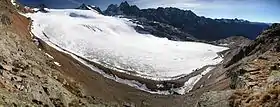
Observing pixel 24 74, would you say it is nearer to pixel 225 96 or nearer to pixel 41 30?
pixel 225 96

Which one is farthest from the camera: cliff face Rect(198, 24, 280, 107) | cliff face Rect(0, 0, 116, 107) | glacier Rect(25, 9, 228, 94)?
glacier Rect(25, 9, 228, 94)

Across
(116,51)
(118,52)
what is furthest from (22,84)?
(116,51)

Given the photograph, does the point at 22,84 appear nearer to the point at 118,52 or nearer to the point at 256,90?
the point at 256,90

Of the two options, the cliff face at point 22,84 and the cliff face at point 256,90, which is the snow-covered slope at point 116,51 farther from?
the cliff face at point 256,90

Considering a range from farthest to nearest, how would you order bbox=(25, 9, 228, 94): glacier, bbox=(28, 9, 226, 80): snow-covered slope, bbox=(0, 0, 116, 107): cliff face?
bbox=(28, 9, 226, 80): snow-covered slope → bbox=(25, 9, 228, 94): glacier → bbox=(0, 0, 116, 107): cliff face

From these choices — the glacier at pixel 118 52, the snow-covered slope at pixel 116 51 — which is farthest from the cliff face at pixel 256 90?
the snow-covered slope at pixel 116 51

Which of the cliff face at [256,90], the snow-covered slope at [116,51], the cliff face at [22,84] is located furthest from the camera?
the snow-covered slope at [116,51]

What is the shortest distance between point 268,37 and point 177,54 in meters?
79.2

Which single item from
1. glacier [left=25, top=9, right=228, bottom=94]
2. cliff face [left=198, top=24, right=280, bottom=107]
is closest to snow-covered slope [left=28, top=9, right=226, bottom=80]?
glacier [left=25, top=9, right=228, bottom=94]

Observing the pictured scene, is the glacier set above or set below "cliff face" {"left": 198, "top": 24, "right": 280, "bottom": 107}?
below

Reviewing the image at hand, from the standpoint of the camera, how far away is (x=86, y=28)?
17712 cm

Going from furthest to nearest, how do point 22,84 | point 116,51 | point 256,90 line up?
point 116,51 < point 22,84 < point 256,90

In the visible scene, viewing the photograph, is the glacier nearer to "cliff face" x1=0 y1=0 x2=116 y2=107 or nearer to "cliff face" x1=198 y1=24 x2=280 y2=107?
"cliff face" x1=0 y1=0 x2=116 y2=107

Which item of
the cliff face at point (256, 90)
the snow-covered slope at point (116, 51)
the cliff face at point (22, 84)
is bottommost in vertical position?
the snow-covered slope at point (116, 51)
